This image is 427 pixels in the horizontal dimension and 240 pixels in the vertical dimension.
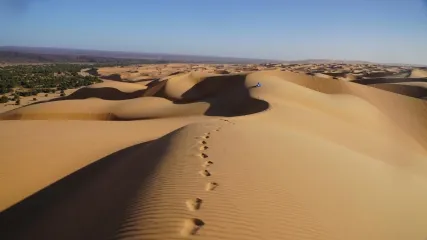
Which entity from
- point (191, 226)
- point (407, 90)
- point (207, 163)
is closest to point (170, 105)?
point (207, 163)

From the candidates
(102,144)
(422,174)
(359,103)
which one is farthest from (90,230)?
(359,103)

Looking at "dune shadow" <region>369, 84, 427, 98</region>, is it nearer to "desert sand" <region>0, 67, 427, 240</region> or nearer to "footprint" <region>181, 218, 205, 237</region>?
"desert sand" <region>0, 67, 427, 240</region>

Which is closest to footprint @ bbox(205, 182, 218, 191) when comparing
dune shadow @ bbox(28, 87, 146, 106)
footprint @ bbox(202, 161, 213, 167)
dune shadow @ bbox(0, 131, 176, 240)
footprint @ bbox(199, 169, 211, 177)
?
footprint @ bbox(199, 169, 211, 177)

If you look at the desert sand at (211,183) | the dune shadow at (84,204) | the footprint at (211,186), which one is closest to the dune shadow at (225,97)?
the desert sand at (211,183)

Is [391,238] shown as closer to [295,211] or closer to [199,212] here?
[295,211]

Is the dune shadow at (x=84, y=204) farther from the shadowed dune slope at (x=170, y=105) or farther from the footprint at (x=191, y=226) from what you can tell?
the shadowed dune slope at (x=170, y=105)

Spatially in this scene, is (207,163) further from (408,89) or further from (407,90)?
(408,89)
